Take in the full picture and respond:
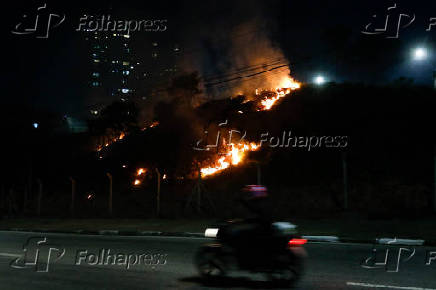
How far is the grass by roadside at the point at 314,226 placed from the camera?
16281mm

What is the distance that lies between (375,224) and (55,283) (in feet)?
44.4

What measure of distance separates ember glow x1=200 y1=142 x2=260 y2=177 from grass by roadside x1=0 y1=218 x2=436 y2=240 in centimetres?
1328

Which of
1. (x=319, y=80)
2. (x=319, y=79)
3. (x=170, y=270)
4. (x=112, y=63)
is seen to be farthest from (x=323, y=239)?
(x=112, y=63)

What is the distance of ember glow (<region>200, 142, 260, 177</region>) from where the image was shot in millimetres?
36719

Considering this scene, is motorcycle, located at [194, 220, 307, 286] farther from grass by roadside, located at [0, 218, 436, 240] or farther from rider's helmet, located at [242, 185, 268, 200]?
grass by roadside, located at [0, 218, 436, 240]

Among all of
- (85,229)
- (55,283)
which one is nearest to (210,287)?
(55,283)

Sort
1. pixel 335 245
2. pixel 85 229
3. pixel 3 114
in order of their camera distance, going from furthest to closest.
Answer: pixel 3 114, pixel 85 229, pixel 335 245

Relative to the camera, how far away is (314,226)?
61.7ft

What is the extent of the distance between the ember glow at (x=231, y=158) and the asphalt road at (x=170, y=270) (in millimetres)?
22952

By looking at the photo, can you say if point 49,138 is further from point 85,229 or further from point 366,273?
point 366,273

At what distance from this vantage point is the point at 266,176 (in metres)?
33.7

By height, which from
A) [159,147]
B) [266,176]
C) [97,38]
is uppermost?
[97,38]

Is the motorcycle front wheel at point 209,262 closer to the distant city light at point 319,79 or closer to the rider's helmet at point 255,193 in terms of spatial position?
the rider's helmet at point 255,193

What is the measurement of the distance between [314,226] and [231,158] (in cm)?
1876
